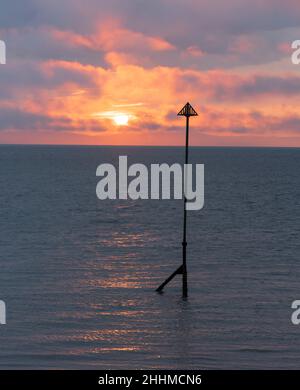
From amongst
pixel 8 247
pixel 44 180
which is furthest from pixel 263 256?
pixel 44 180

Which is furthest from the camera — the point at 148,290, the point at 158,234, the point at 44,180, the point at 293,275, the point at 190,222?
the point at 44,180

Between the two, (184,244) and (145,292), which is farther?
(145,292)

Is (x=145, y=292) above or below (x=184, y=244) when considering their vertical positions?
below

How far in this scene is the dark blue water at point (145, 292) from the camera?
31.4 metres

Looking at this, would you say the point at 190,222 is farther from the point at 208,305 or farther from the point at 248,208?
the point at 208,305

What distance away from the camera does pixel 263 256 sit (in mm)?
56844

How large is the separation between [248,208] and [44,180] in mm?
73856

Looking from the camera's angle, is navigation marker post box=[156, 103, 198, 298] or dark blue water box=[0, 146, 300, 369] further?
navigation marker post box=[156, 103, 198, 298]

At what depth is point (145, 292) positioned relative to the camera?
4303 cm

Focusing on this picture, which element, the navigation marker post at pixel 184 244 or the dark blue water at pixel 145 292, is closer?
the dark blue water at pixel 145 292

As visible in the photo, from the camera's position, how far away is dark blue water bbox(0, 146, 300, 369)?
31.4m
